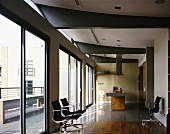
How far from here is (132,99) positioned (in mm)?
17031

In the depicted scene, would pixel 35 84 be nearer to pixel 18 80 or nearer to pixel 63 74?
pixel 18 80

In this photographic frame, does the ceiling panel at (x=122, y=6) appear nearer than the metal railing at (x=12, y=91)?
No

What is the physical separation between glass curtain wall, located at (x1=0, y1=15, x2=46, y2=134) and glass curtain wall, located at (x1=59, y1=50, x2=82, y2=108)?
7.41 ft

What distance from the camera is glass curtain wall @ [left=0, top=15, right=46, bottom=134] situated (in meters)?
4.17

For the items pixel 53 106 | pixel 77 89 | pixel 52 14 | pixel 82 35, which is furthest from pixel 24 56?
pixel 77 89

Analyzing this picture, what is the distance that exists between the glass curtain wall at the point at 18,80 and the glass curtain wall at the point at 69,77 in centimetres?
226

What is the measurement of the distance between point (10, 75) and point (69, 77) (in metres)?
4.89

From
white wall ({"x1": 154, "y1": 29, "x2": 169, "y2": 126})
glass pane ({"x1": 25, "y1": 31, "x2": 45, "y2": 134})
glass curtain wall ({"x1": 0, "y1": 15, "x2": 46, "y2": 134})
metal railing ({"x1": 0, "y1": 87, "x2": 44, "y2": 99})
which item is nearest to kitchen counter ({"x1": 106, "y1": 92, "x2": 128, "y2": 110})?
white wall ({"x1": 154, "y1": 29, "x2": 169, "y2": 126})

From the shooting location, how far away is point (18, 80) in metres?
4.64

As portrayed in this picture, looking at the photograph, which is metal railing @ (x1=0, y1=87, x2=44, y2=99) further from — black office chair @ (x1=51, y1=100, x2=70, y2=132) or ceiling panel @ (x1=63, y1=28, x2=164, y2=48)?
ceiling panel @ (x1=63, y1=28, x2=164, y2=48)

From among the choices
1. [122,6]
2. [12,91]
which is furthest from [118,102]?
[12,91]

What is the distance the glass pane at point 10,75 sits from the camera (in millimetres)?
4109

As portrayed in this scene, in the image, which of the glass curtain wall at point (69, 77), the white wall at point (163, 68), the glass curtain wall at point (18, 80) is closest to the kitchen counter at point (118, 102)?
the glass curtain wall at point (69, 77)

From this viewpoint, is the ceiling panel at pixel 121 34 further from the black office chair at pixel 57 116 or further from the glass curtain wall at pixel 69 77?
the black office chair at pixel 57 116
